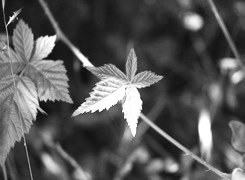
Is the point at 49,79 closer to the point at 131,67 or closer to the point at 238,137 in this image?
the point at 131,67

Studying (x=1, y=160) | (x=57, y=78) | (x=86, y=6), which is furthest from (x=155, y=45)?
(x=1, y=160)

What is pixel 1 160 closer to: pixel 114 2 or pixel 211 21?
pixel 114 2

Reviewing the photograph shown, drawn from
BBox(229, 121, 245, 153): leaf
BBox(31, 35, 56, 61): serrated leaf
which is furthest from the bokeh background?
BBox(31, 35, 56, 61): serrated leaf

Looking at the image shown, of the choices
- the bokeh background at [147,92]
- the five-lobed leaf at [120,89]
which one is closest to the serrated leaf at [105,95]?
the five-lobed leaf at [120,89]

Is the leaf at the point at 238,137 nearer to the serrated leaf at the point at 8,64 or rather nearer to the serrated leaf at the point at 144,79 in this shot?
the serrated leaf at the point at 144,79

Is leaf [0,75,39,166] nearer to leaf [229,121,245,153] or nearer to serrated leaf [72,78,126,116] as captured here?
serrated leaf [72,78,126,116]
